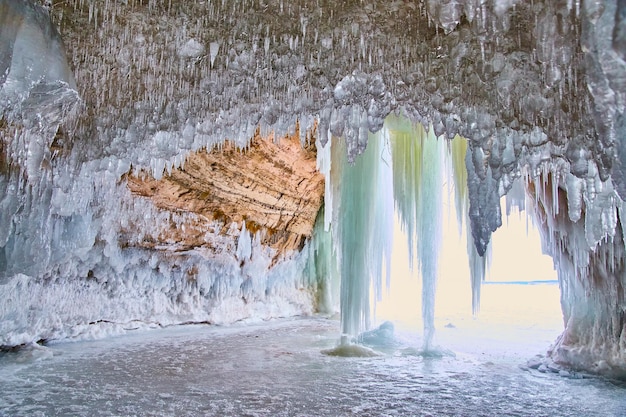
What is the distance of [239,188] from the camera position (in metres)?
8.38

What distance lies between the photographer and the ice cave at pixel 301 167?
290cm

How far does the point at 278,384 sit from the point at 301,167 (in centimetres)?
494

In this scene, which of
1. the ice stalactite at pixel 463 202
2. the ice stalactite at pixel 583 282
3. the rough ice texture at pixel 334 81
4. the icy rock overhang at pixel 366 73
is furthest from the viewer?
the ice stalactite at pixel 463 202

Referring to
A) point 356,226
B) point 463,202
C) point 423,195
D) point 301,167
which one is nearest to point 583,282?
point 463,202

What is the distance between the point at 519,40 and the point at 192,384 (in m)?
3.61

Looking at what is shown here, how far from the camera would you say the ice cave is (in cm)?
290

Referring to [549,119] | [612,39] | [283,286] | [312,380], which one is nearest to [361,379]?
[312,380]

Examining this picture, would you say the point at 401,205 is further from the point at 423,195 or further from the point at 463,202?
the point at 463,202

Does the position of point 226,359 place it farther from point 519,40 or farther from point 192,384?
point 519,40

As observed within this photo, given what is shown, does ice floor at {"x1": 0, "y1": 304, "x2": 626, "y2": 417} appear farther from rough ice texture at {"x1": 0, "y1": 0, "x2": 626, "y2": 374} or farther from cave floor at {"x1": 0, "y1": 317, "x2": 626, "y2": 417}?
rough ice texture at {"x1": 0, "y1": 0, "x2": 626, "y2": 374}

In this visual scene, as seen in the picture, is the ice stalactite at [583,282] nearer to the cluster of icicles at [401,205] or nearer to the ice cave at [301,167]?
the ice cave at [301,167]

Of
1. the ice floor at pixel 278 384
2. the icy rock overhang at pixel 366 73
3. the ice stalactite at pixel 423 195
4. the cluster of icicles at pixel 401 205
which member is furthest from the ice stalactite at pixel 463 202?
the icy rock overhang at pixel 366 73

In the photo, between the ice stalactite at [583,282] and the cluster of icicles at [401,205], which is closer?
the ice stalactite at [583,282]

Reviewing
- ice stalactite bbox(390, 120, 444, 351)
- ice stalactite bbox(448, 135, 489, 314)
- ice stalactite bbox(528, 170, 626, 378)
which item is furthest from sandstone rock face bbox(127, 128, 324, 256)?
ice stalactite bbox(528, 170, 626, 378)
